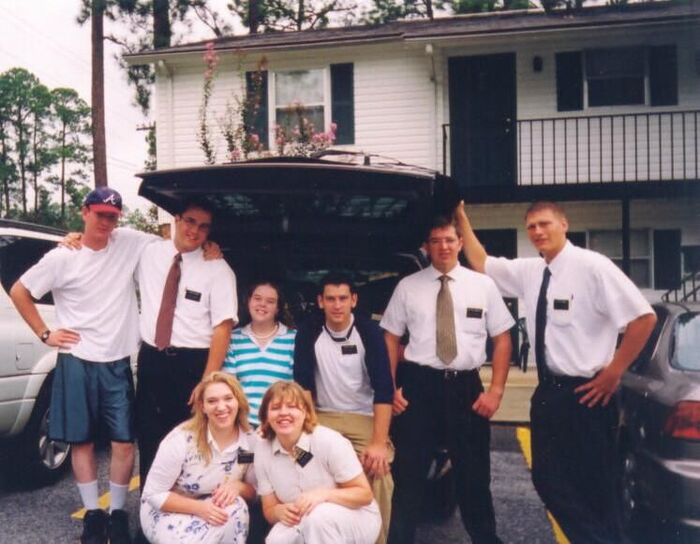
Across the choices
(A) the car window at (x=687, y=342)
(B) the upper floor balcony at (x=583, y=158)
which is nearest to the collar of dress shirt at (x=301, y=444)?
(A) the car window at (x=687, y=342)

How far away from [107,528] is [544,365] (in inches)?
105

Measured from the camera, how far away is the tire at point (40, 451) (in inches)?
232

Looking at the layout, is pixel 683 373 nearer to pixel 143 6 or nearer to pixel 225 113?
pixel 225 113

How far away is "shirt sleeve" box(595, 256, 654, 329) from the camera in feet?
13.1

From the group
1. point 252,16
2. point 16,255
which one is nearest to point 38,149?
point 252,16

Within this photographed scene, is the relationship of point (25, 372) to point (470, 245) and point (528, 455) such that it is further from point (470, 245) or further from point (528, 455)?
point (528, 455)

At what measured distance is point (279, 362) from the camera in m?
4.39

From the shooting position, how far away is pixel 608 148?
14469mm

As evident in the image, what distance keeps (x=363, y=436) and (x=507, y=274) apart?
1.27 metres

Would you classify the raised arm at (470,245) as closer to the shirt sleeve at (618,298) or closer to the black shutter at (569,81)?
the shirt sleeve at (618,298)

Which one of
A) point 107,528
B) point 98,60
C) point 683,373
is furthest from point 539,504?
point 98,60

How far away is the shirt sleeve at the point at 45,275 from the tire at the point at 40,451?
4.80ft

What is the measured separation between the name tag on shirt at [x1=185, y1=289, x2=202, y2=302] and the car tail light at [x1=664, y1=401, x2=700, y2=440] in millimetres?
2641

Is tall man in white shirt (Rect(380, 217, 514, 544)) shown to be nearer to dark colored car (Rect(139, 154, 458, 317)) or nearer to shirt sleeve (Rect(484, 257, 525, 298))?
shirt sleeve (Rect(484, 257, 525, 298))
